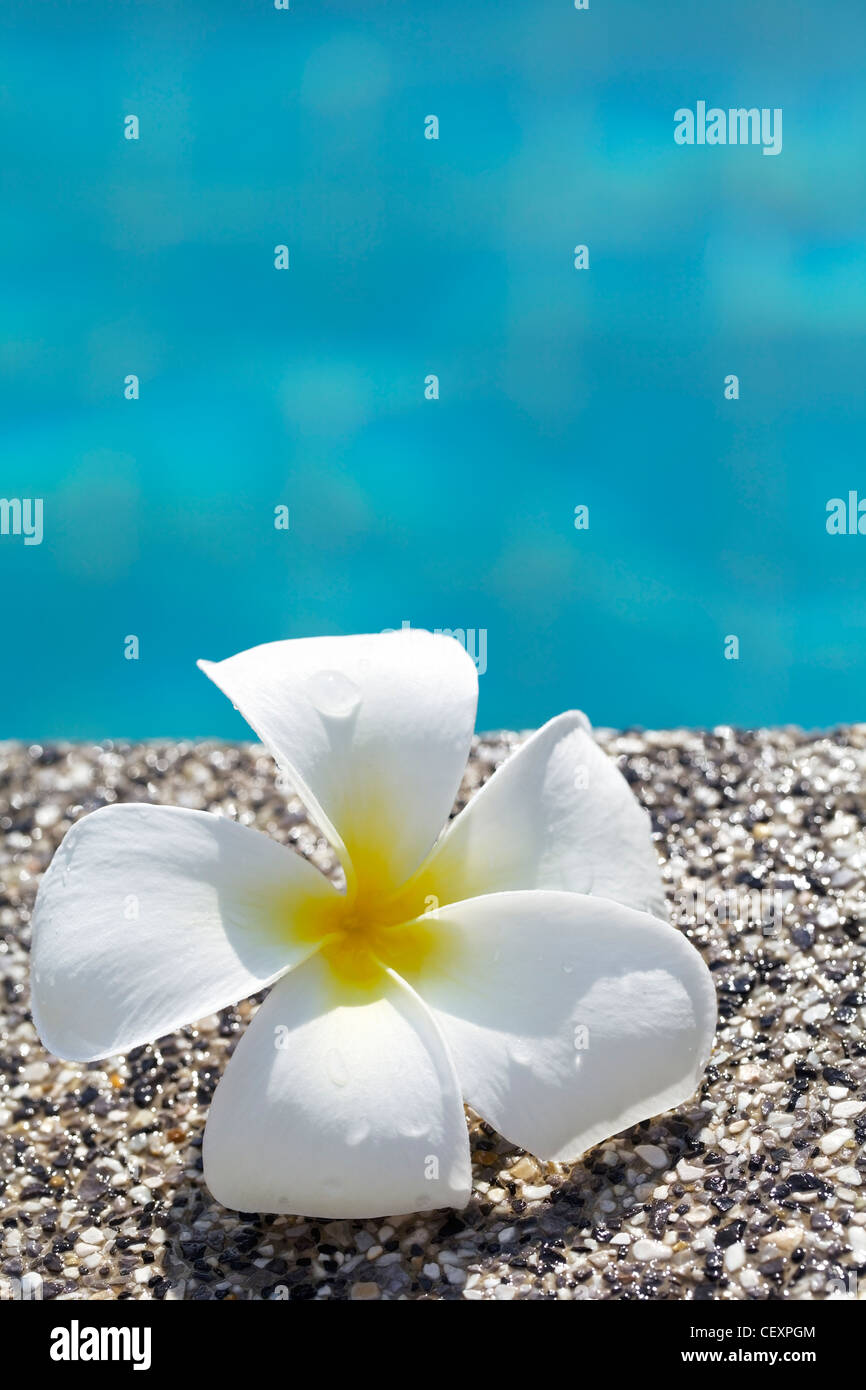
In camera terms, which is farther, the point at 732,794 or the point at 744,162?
the point at 744,162

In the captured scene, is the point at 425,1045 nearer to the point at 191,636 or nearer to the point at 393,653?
the point at 393,653

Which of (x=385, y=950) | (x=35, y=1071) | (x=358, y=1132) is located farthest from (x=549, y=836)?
(x=35, y=1071)

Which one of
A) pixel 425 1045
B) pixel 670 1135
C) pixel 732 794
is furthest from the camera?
pixel 732 794

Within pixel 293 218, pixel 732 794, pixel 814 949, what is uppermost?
pixel 293 218

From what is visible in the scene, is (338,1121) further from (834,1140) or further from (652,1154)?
(834,1140)

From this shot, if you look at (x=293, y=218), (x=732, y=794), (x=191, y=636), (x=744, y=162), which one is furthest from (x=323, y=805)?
(x=744, y=162)

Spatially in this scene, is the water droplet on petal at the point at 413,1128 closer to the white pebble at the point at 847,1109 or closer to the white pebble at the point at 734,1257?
the white pebble at the point at 734,1257

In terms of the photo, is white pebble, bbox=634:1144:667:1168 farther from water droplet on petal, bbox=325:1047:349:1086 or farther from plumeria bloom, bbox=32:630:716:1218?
water droplet on petal, bbox=325:1047:349:1086

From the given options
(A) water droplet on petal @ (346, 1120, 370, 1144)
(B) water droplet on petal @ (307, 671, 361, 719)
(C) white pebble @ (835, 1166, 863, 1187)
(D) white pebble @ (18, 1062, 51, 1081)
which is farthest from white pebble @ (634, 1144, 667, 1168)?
(D) white pebble @ (18, 1062, 51, 1081)
